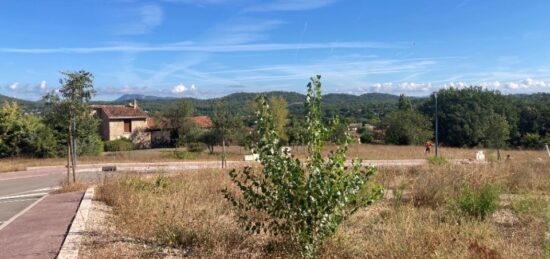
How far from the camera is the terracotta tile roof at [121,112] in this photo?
245 ft

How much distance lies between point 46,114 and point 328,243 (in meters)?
13.2

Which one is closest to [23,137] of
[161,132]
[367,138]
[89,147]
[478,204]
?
[89,147]

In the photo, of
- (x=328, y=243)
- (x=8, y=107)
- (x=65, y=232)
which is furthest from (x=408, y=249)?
(x=8, y=107)

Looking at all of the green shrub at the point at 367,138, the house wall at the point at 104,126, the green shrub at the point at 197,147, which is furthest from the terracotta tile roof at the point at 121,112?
the green shrub at the point at 367,138

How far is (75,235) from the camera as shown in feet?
24.1

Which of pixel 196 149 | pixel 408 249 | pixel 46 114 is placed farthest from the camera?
pixel 196 149

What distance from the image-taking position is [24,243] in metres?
7.28

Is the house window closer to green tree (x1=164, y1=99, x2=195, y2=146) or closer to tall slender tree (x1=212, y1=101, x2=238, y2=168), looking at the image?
green tree (x1=164, y1=99, x2=195, y2=146)

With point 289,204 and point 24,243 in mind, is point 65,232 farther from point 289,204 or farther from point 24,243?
point 289,204

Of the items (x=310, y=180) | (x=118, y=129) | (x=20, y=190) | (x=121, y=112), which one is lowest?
(x=20, y=190)

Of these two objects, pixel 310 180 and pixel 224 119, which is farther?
pixel 224 119

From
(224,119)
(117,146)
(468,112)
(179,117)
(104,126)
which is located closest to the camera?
(224,119)

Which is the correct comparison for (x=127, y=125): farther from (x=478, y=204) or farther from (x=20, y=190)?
(x=478, y=204)

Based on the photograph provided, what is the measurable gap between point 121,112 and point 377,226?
74.1m
